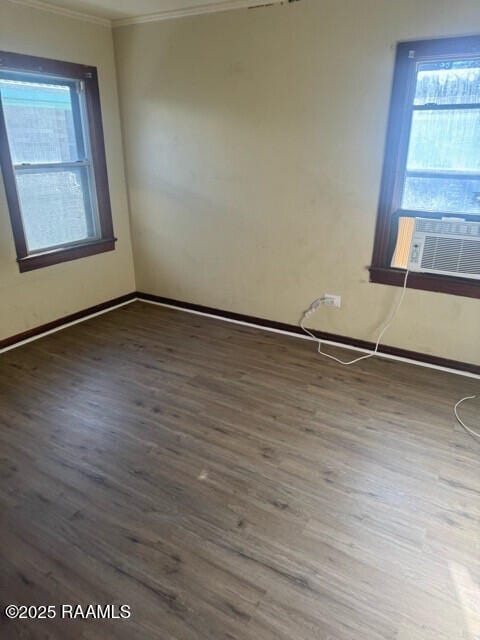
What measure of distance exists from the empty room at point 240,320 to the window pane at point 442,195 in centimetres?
2

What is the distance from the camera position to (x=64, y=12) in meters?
3.32

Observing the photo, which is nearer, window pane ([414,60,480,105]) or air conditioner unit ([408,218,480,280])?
window pane ([414,60,480,105])

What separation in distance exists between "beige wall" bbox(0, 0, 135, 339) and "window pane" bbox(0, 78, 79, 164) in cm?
25

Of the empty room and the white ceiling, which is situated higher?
the white ceiling

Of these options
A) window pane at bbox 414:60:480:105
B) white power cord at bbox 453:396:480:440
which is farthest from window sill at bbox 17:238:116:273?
white power cord at bbox 453:396:480:440

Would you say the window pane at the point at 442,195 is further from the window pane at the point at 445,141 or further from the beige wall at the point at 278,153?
the beige wall at the point at 278,153

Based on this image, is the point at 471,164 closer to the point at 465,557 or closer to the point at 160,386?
the point at 465,557

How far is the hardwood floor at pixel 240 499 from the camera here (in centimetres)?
153

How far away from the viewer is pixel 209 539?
1.80 m

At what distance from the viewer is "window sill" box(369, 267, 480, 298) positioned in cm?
287

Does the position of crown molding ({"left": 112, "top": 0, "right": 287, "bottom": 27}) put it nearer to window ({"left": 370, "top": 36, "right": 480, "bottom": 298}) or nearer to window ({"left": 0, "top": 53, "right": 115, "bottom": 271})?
window ({"left": 0, "top": 53, "right": 115, "bottom": 271})

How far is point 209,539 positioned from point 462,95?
2785mm

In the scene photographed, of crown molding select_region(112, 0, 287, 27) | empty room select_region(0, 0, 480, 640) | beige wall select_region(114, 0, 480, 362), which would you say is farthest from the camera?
crown molding select_region(112, 0, 287, 27)

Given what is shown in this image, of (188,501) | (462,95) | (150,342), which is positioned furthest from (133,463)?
(462,95)
